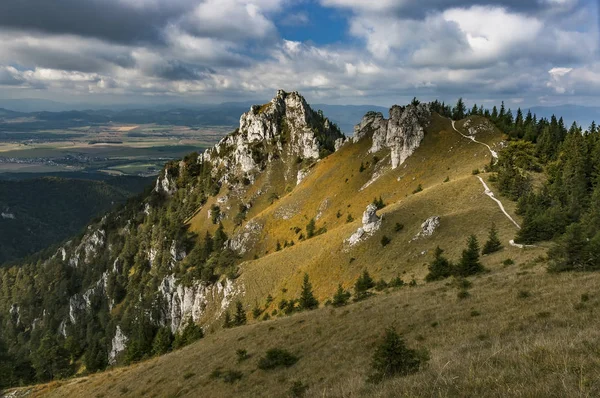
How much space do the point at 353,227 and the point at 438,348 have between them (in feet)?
213

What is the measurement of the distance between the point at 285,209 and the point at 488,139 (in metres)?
77.1

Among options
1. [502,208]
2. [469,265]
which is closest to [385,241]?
[502,208]

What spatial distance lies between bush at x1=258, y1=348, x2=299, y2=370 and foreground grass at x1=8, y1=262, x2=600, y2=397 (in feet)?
2.12

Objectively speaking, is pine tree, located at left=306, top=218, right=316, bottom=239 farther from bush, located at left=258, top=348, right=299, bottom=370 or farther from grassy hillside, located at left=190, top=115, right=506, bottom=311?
bush, located at left=258, top=348, right=299, bottom=370

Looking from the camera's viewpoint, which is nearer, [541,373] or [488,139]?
[541,373]

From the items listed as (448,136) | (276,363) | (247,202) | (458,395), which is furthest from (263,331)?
(247,202)

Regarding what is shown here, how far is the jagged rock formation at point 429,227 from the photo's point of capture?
6134 cm

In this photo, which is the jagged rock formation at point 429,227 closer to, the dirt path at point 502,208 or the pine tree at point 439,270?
the dirt path at point 502,208

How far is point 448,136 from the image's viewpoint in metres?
127

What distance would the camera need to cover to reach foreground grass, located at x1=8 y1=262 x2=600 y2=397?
9.34m

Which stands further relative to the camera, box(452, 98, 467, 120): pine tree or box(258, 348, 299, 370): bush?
box(452, 98, 467, 120): pine tree

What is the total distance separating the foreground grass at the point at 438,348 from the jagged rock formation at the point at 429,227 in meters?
21.9

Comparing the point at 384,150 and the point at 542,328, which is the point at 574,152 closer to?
the point at 384,150

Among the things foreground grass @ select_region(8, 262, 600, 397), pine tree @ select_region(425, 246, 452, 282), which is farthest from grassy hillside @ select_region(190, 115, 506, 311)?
foreground grass @ select_region(8, 262, 600, 397)
